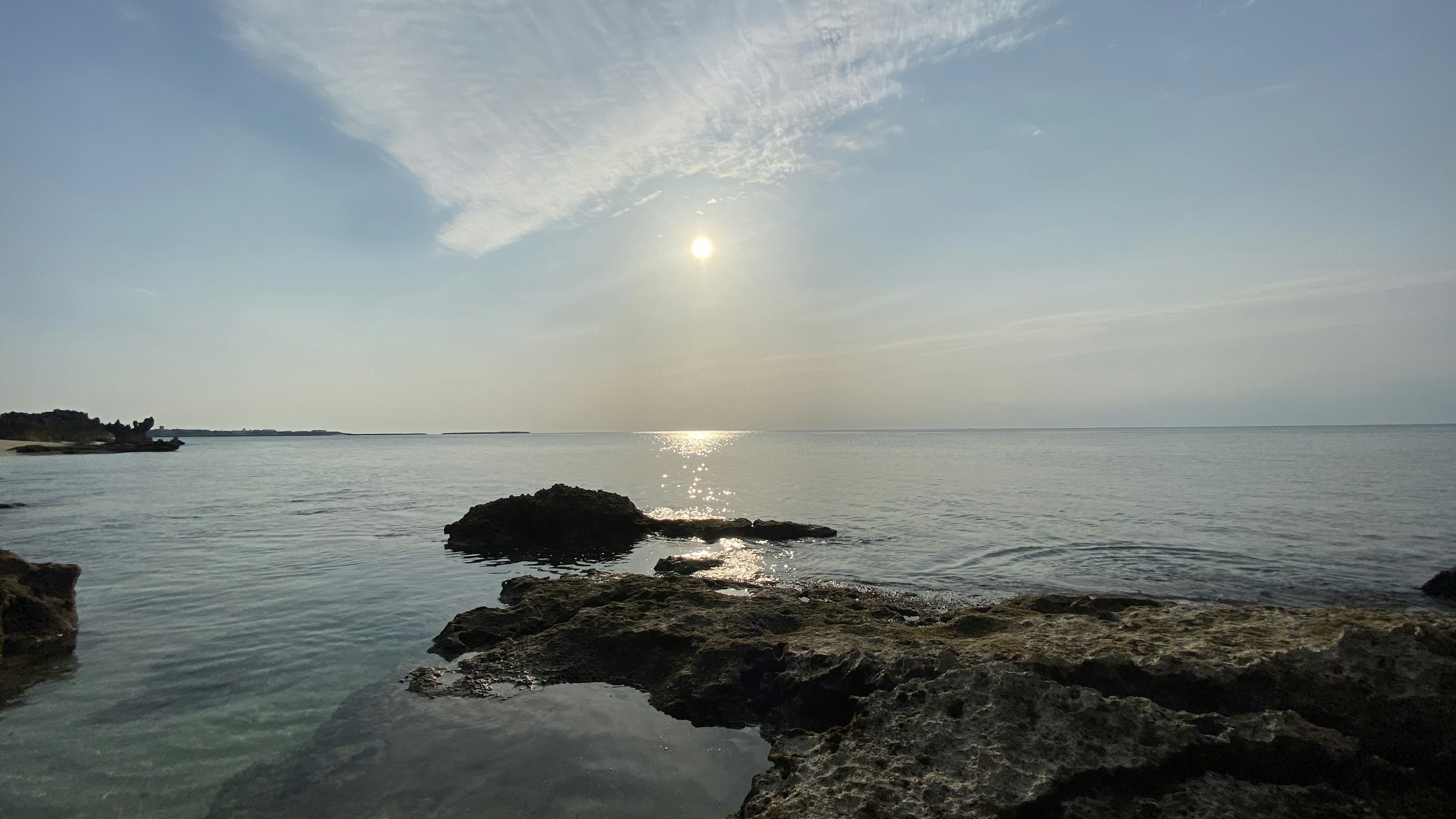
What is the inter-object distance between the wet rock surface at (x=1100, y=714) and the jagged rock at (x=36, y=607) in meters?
7.30

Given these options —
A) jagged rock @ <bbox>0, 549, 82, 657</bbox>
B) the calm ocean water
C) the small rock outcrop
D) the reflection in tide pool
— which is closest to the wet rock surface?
the reflection in tide pool

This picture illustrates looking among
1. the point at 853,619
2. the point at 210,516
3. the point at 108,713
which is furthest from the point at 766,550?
the point at 210,516

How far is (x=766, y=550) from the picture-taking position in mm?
20453

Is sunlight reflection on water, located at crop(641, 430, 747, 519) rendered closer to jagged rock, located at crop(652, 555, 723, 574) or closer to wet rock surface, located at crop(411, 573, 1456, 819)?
jagged rock, located at crop(652, 555, 723, 574)

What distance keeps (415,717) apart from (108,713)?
154 inches

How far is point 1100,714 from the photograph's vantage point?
537 centimetres

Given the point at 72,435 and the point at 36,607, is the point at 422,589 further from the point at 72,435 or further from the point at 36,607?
the point at 72,435

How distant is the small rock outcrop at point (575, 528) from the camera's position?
20797 millimetres

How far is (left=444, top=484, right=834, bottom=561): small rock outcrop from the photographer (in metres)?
20.8

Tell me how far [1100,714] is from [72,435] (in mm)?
151198

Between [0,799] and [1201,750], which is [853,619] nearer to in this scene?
[1201,750]

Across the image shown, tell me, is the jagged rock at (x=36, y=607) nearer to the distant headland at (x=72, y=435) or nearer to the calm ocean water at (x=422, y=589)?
the calm ocean water at (x=422, y=589)

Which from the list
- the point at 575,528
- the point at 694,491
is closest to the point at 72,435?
the point at 694,491

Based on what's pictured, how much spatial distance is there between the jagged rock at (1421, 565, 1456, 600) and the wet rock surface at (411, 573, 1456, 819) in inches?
375
